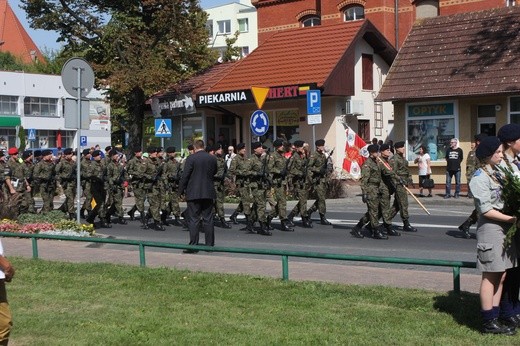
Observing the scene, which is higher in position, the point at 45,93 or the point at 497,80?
the point at 45,93

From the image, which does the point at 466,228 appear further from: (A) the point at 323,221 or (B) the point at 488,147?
(B) the point at 488,147

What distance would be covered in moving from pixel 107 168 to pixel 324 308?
11.5 meters

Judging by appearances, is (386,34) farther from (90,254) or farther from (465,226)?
Answer: (90,254)

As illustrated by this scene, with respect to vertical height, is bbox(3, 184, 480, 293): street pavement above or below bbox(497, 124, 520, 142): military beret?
below

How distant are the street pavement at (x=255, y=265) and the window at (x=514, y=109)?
15319mm

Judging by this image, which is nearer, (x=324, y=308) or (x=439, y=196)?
(x=324, y=308)

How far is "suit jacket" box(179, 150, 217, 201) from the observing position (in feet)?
43.3

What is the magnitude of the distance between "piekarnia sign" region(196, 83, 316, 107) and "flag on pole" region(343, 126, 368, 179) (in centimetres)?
221

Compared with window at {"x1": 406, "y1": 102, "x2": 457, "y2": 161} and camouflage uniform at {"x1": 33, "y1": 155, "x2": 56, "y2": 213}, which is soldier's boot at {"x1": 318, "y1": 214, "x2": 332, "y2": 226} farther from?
window at {"x1": 406, "y1": 102, "x2": 457, "y2": 161}

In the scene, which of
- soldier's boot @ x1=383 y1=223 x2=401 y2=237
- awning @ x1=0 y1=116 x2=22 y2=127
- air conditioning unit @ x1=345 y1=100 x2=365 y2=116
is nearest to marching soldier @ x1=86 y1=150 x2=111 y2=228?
soldier's boot @ x1=383 y1=223 x2=401 y2=237

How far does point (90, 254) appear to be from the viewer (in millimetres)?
12758

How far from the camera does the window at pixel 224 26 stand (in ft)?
285

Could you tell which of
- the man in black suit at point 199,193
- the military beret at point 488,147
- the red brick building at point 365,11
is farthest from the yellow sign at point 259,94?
the red brick building at point 365,11

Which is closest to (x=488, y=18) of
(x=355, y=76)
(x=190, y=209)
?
(x=355, y=76)
